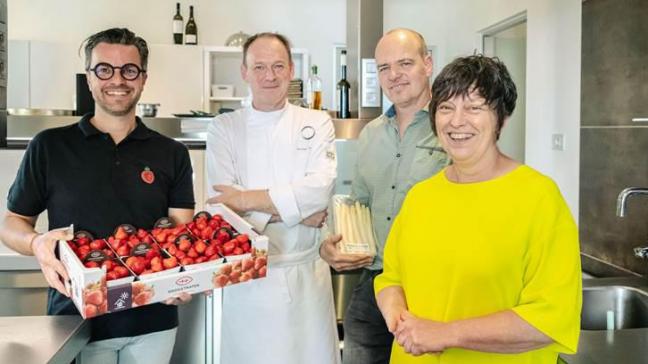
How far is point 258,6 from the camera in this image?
552cm

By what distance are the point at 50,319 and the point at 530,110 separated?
10.1 feet

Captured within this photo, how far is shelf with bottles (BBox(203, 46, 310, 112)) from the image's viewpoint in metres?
5.02

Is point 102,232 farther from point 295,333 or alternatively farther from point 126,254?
point 295,333

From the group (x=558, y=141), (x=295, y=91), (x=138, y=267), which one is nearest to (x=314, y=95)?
(x=295, y=91)

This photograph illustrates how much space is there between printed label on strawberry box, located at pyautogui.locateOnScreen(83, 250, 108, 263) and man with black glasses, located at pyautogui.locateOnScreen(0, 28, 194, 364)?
0.23 meters

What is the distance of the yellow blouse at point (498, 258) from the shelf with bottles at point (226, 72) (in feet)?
13.8

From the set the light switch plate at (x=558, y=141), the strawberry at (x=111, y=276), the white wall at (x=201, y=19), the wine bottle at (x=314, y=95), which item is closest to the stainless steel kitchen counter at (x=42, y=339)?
the strawberry at (x=111, y=276)

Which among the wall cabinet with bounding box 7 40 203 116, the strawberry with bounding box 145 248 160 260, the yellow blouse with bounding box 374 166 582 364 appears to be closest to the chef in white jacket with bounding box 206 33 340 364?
the strawberry with bounding box 145 248 160 260

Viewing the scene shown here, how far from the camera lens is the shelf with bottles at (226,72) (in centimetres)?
502

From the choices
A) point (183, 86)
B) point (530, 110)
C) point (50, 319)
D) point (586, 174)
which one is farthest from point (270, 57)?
point (183, 86)

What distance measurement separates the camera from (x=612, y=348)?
132cm

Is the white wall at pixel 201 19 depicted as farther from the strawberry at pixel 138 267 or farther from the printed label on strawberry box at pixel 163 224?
the strawberry at pixel 138 267

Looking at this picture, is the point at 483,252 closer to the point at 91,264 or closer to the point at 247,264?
the point at 247,264

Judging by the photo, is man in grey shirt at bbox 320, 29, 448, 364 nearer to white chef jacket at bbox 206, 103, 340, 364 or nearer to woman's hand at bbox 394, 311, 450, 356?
white chef jacket at bbox 206, 103, 340, 364
